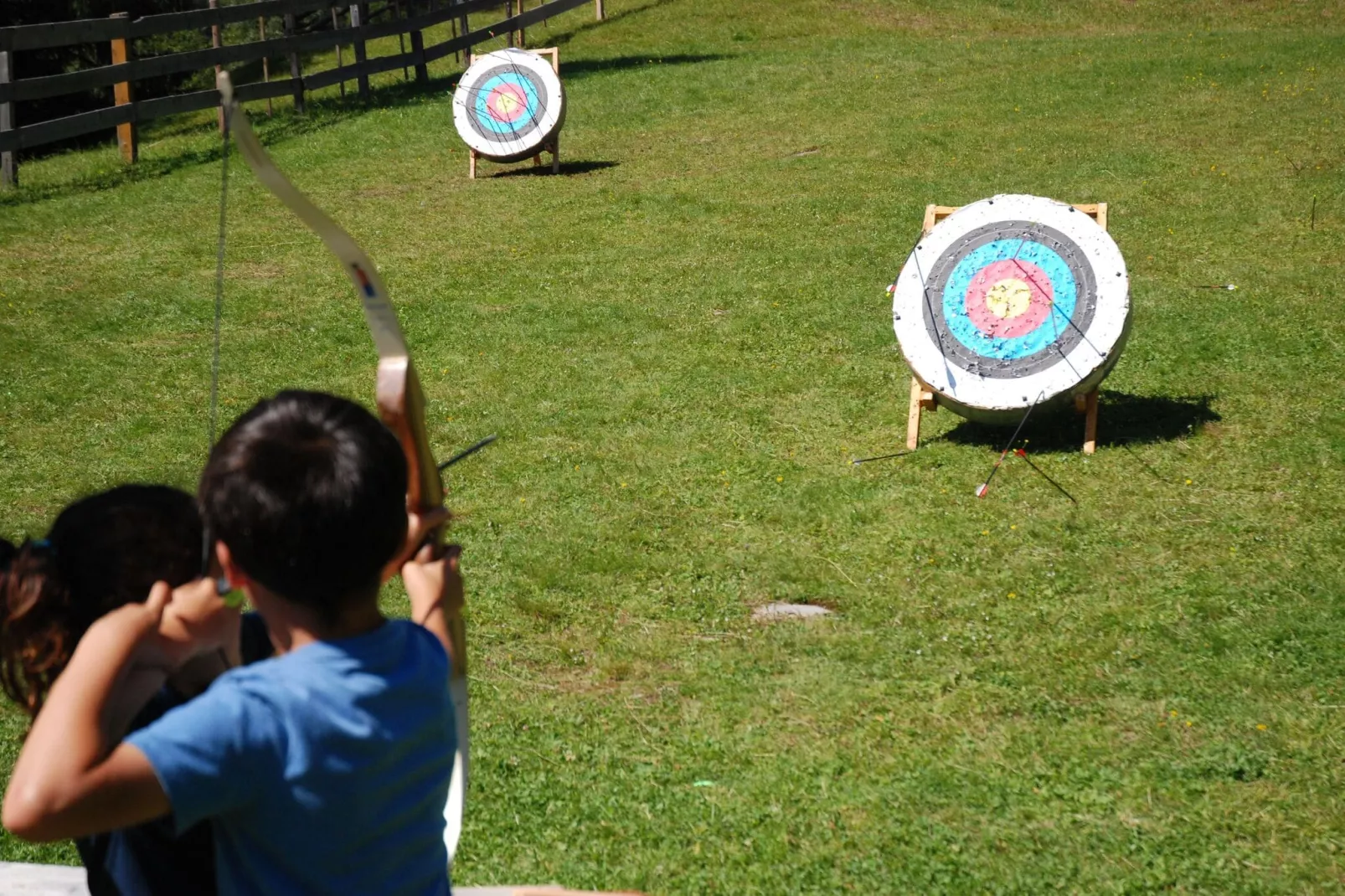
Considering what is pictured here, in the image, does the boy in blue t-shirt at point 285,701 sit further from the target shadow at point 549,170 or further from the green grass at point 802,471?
the target shadow at point 549,170

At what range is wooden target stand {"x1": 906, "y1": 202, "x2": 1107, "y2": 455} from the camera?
6.32m

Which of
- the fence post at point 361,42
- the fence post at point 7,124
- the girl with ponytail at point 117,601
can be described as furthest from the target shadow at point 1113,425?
the fence post at point 361,42

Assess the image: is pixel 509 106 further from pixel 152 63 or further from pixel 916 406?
pixel 916 406

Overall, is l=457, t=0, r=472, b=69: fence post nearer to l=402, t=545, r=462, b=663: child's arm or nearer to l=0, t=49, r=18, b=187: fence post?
l=0, t=49, r=18, b=187: fence post

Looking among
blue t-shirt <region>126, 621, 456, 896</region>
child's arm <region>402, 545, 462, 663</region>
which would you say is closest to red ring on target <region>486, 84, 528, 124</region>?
child's arm <region>402, 545, 462, 663</region>

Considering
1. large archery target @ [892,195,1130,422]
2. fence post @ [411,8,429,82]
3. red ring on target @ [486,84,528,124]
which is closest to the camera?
large archery target @ [892,195,1130,422]

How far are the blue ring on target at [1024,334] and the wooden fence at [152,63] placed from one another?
961 centimetres

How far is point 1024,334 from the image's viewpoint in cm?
630

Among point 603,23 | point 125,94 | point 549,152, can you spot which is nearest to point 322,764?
point 549,152

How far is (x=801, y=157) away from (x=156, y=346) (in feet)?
24.6

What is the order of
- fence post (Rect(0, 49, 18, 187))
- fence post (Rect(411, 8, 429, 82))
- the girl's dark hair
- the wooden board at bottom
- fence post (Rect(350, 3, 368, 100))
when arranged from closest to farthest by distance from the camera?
the girl's dark hair → the wooden board at bottom → fence post (Rect(0, 49, 18, 187)) → fence post (Rect(350, 3, 368, 100)) → fence post (Rect(411, 8, 429, 82))

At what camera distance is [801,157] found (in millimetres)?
13945

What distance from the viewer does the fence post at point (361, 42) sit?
17.2m

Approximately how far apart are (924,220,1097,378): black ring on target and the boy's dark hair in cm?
500
